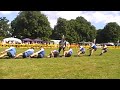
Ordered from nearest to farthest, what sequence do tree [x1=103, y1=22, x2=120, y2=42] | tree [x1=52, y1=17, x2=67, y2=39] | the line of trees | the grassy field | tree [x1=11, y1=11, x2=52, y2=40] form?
the grassy field, tree [x1=11, y1=11, x2=52, y2=40], the line of trees, tree [x1=52, y1=17, x2=67, y2=39], tree [x1=103, y1=22, x2=120, y2=42]

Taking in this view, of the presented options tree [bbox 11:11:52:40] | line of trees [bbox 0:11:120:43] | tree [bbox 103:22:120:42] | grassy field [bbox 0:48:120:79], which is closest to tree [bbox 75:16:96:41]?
line of trees [bbox 0:11:120:43]

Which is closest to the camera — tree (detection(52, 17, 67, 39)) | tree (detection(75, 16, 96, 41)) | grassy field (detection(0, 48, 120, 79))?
grassy field (detection(0, 48, 120, 79))

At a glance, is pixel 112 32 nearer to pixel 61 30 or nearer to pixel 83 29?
pixel 83 29

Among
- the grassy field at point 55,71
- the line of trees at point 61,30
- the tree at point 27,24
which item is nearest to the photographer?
the grassy field at point 55,71

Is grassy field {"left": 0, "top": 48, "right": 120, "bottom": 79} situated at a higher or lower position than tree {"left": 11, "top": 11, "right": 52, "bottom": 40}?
lower

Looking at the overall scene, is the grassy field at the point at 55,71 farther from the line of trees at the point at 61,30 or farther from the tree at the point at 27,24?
the line of trees at the point at 61,30

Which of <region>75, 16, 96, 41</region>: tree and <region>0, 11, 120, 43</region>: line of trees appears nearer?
<region>0, 11, 120, 43</region>: line of trees

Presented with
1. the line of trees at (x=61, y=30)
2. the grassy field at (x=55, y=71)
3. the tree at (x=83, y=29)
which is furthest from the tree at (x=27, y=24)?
the tree at (x=83, y=29)

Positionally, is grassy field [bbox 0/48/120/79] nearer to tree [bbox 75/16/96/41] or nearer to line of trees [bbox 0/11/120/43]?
line of trees [bbox 0/11/120/43]

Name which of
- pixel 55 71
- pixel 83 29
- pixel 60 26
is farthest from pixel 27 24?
pixel 83 29

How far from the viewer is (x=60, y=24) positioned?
51125mm
